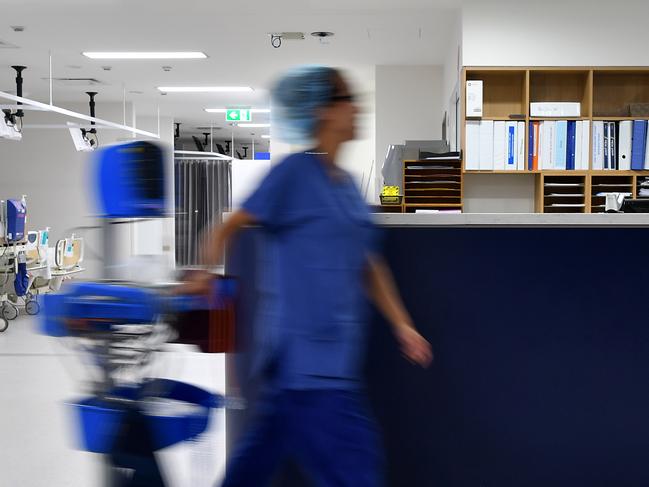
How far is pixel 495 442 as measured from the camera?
2547 mm

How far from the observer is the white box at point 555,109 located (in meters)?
5.95

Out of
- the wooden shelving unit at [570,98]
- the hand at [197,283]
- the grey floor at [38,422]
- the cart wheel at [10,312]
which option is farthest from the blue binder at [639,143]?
the cart wheel at [10,312]

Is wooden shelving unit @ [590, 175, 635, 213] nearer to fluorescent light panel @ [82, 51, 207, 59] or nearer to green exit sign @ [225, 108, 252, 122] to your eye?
fluorescent light panel @ [82, 51, 207, 59]

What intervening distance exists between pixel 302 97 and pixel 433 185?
4.38 m

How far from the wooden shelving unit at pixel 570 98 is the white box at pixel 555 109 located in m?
0.04

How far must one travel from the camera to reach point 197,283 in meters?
1.91

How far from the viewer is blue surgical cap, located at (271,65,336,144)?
1928mm

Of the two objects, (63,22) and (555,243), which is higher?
(63,22)

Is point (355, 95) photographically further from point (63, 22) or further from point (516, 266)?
point (63, 22)

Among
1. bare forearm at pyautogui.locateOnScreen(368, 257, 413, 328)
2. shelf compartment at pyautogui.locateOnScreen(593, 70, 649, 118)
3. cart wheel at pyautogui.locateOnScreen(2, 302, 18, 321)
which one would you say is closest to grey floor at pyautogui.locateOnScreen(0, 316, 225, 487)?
bare forearm at pyautogui.locateOnScreen(368, 257, 413, 328)

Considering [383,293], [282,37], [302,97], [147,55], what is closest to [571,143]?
[282,37]

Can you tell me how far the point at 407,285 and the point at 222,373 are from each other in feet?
11.2

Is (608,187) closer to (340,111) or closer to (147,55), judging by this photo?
(340,111)

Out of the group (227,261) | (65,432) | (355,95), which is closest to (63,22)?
(65,432)
